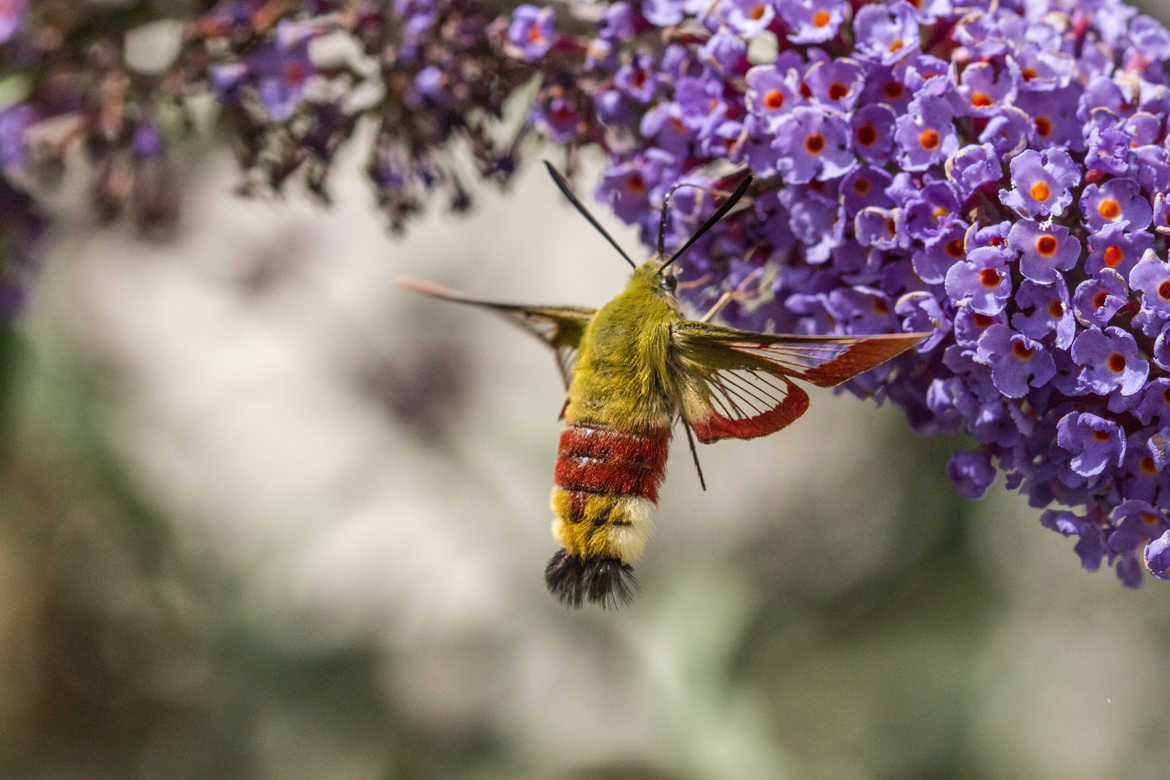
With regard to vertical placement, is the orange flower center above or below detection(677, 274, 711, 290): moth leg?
above

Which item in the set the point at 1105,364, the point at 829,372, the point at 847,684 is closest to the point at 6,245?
the point at 829,372

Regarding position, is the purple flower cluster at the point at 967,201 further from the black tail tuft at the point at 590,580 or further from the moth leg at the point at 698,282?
the black tail tuft at the point at 590,580

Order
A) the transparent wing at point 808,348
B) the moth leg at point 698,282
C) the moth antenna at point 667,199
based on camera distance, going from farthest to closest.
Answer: the moth leg at point 698,282, the moth antenna at point 667,199, the transparent wing at point 808,348

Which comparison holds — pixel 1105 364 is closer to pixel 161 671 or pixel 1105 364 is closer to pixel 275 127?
pixel 275 127

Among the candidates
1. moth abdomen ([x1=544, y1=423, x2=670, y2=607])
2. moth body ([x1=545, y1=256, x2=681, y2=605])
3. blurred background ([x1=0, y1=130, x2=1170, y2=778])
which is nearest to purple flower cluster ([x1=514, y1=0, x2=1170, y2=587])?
moth body ([x1=545, y1=256, x2=681, y2=605])

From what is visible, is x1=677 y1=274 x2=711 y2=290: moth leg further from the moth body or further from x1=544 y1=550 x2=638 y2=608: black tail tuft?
x1=544 y1=550 x2=638 y2=608: black tail tuft

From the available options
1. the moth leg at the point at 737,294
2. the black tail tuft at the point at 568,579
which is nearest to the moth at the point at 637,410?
the black tail tuft at the point at 568,579

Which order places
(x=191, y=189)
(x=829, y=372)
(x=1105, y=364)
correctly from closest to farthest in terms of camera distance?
(x=1105, y=364), (x=829, y=372), (x=191, y=189)
